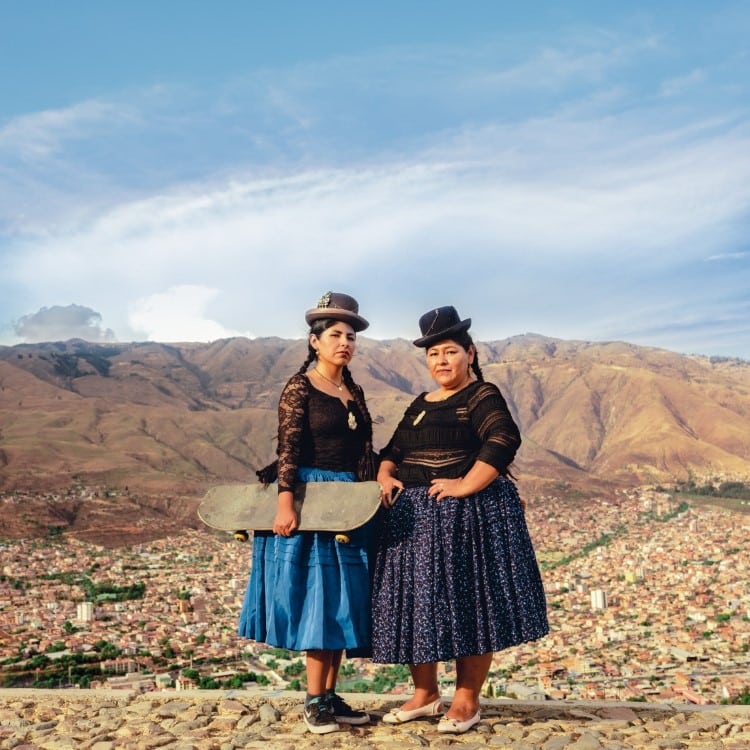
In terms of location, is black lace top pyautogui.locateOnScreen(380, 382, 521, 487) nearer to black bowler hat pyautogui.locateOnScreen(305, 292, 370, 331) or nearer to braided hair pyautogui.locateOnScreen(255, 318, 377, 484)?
braided hair pyautogui.locateOnScreen(255, 318, 377, 484)

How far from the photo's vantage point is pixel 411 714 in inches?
184

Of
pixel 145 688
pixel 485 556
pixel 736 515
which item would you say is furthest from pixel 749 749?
pixel 736 515

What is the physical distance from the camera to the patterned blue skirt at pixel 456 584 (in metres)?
4.30

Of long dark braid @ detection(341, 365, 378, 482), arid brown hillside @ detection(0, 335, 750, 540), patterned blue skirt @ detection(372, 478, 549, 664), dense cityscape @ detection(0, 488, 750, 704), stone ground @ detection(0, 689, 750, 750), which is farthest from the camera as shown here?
arid brown hillside @ detection(0, 335, 750, 540)

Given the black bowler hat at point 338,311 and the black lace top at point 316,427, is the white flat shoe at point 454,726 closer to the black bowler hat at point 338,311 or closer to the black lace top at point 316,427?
the black lace top at point 316,427

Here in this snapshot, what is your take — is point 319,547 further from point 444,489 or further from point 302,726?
point 302,726

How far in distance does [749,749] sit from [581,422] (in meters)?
114

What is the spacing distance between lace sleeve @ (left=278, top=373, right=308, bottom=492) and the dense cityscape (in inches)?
104

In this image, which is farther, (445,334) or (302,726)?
(302,726)

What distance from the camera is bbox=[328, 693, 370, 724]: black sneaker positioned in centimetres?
468

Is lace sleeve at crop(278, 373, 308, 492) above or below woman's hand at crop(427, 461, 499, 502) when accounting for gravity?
above

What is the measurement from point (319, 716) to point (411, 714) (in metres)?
0.47

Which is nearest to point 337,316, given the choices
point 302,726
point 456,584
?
point 456,584

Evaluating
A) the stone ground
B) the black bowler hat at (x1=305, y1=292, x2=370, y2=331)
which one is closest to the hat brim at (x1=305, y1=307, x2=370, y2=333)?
the black bowler hat at (x1=305, y1=292, x2=370, y2=331)
